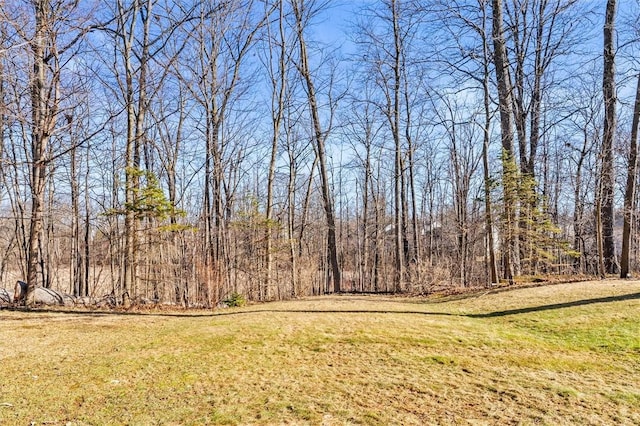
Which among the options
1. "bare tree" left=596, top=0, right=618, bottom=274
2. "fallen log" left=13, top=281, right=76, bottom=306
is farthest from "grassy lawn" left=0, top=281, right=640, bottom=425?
"bare tree" left=596, top=0, right=618, bottom=274

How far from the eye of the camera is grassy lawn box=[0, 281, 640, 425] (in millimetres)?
2705

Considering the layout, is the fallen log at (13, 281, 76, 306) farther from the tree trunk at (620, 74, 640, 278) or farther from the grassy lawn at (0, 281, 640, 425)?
the tree trunk at (620, 74, 640, 278)

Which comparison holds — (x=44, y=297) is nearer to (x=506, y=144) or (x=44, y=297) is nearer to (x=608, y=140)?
(x=506, y=144)

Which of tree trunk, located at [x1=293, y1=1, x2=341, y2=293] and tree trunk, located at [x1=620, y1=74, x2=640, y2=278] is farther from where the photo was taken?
tree trunk, located at [x1=293, y1=1, x2=341, y2=293]

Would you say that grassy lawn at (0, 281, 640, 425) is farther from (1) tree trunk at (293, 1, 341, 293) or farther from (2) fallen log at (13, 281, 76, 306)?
(1) tree trunk at (293, 1, 341, 293)

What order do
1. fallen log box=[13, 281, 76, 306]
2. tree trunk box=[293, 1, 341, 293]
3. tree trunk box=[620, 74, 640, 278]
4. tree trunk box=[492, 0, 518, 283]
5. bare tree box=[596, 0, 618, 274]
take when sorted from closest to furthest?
tree trunk box=[620, 74, 640, 278], fallen log box=[13, 281, 76, 306], bare tree box=[596, 0, 618, 274], tree trunk box=[492, 0, 518, 283], tree trunk box=[293, 1, 341, 293]

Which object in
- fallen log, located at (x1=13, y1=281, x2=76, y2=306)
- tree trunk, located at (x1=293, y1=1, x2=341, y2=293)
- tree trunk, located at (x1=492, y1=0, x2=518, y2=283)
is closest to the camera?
fallen log, located at (x1=13, y1=281, x2=76, y2=306)

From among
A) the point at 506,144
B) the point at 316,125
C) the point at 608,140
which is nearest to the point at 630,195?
the point at 608,140

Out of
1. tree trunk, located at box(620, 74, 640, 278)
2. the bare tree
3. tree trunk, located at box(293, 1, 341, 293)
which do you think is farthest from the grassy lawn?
tree trunk, located at box(293, 1, 341, 293)

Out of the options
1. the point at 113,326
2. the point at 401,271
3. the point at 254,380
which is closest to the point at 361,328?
the point at 254,380

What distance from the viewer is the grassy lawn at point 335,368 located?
2.71 meters

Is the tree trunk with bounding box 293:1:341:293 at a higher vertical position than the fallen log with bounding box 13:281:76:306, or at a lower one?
higher

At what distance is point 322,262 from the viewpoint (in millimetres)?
21625

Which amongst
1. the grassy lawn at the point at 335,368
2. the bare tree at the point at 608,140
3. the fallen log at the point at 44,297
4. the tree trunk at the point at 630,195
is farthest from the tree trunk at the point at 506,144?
the fallen log at the point at 44,297
